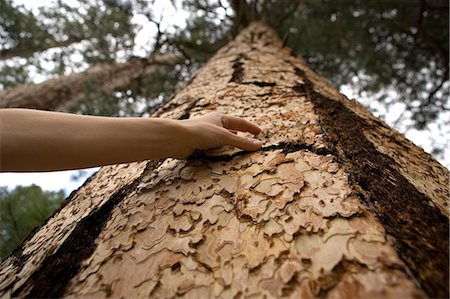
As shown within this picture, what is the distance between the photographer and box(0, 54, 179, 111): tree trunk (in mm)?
A: 3870

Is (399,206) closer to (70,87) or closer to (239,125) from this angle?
(239,125)

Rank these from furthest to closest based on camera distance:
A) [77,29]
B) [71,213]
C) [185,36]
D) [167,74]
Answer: [77,29] → [167,74] → [185,36] → [71,213]

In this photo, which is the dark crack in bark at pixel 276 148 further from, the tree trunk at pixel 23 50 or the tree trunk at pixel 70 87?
the tree trunk at pixel 23 50

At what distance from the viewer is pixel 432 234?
554mm

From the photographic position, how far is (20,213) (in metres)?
2.43

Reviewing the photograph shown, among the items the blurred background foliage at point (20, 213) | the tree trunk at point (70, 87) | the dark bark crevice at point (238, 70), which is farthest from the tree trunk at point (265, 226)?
the tree trunk at point (70, 87)

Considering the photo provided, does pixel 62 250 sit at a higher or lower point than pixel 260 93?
lower

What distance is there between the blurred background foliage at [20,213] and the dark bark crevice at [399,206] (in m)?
2.20

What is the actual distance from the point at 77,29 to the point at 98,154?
529cm

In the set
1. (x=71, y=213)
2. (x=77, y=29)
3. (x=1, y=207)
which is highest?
(x=71, y=213)

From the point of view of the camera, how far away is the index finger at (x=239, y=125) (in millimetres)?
912

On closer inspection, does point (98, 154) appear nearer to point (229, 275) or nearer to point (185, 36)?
point (229, 275)

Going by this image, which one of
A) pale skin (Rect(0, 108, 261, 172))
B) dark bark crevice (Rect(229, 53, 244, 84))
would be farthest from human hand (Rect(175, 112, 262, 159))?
dark bark crevice (Rect(229, 53, 244, 84))

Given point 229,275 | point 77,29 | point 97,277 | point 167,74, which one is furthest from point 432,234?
point 77,29
